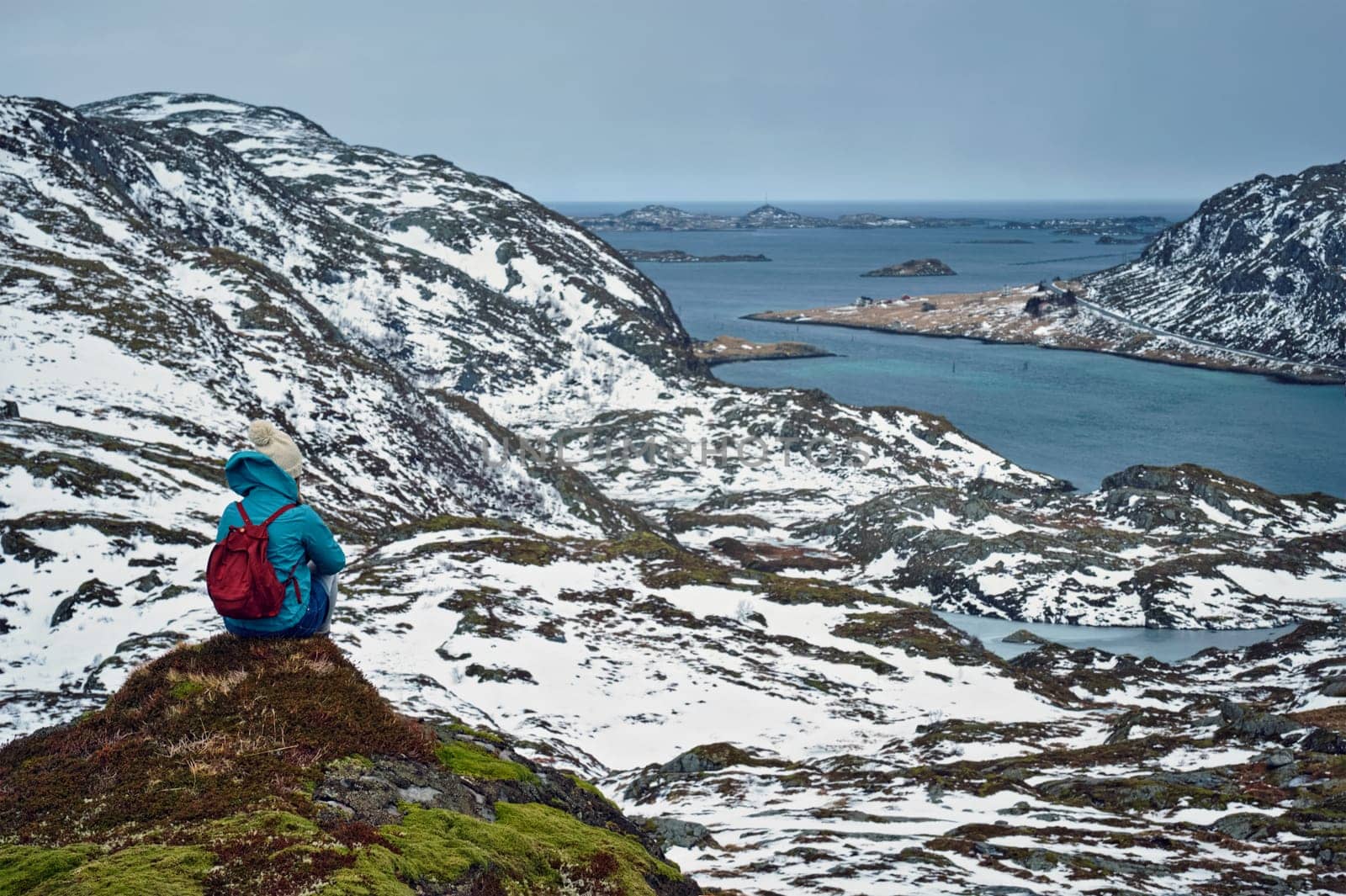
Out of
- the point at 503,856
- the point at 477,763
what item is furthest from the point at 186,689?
the point at 503,856

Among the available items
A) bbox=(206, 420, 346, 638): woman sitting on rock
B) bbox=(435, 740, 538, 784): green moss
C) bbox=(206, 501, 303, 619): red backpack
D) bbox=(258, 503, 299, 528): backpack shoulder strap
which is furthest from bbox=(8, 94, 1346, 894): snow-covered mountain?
bbox=(258, 503, 299, 528): backpack shoulder strap

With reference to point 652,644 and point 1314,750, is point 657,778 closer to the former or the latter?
point 652,644

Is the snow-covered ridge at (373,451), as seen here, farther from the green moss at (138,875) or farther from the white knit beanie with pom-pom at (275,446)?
the green moss at (138,875)

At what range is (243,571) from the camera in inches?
498

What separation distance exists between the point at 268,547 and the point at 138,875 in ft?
14.9

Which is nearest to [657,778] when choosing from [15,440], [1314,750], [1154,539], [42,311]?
[1314,750]

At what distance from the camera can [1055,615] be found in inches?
4299

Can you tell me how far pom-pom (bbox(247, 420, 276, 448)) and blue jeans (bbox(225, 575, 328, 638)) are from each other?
1997 millimetres

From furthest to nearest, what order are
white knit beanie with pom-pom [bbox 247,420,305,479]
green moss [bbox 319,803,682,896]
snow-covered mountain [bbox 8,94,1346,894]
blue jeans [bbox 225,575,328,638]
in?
snow-covered mountain [bbox 8,94,1346,894]
blue jeans [bbox 225,575,328,638]
white knit beanie with pom-pom [bbox 247,420,305,479]
green moss [bbox 319,803,682,896]

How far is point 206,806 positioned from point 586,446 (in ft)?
517

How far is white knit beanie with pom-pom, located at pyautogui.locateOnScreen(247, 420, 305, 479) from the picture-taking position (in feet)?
42.8

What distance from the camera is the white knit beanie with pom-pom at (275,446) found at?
513 inches

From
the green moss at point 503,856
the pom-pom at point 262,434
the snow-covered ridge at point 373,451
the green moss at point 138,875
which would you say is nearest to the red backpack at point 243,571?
the pom-pom at point 262,434

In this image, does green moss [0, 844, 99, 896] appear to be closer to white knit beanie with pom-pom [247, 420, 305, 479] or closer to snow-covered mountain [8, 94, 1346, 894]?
white knit beanie with pom-pom [247, 420, 305, 479]
